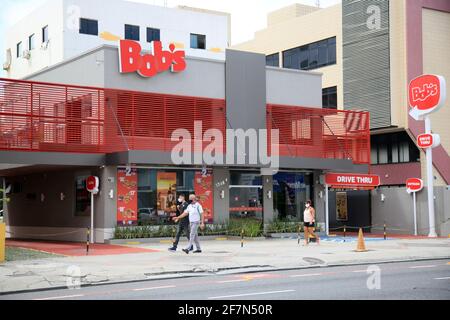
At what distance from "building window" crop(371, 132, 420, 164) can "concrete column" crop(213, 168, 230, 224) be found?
17.7 metres

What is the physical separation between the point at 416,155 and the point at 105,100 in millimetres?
23639

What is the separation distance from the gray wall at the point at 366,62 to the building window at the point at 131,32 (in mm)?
18837

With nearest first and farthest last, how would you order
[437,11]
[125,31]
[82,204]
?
[82,204], [437,11], [125,31]

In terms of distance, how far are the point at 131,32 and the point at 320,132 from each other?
90.1ft

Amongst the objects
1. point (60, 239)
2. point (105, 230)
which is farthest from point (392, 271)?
point (60, 239)

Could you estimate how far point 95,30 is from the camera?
5412cm

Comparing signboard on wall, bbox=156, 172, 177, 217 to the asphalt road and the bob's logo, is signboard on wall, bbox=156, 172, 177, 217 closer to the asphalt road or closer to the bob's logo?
the bob's logo

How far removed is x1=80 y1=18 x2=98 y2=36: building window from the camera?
5323 cm

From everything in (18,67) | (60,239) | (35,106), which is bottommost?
(60,239)

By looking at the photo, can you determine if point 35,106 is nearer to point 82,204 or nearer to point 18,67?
point 82,204

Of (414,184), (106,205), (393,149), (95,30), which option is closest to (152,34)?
(95,30)

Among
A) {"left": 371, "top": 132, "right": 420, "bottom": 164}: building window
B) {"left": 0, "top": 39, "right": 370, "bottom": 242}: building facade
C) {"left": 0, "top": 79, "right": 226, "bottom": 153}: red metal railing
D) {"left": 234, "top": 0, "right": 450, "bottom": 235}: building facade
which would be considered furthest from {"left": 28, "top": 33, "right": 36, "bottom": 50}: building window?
{"left": 0, "top": 79, "right": 226, "bottom": 153}: red metal railing

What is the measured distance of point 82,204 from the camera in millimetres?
29750

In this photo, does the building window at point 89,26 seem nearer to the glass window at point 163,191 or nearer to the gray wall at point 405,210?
the glass window at point 163,191
